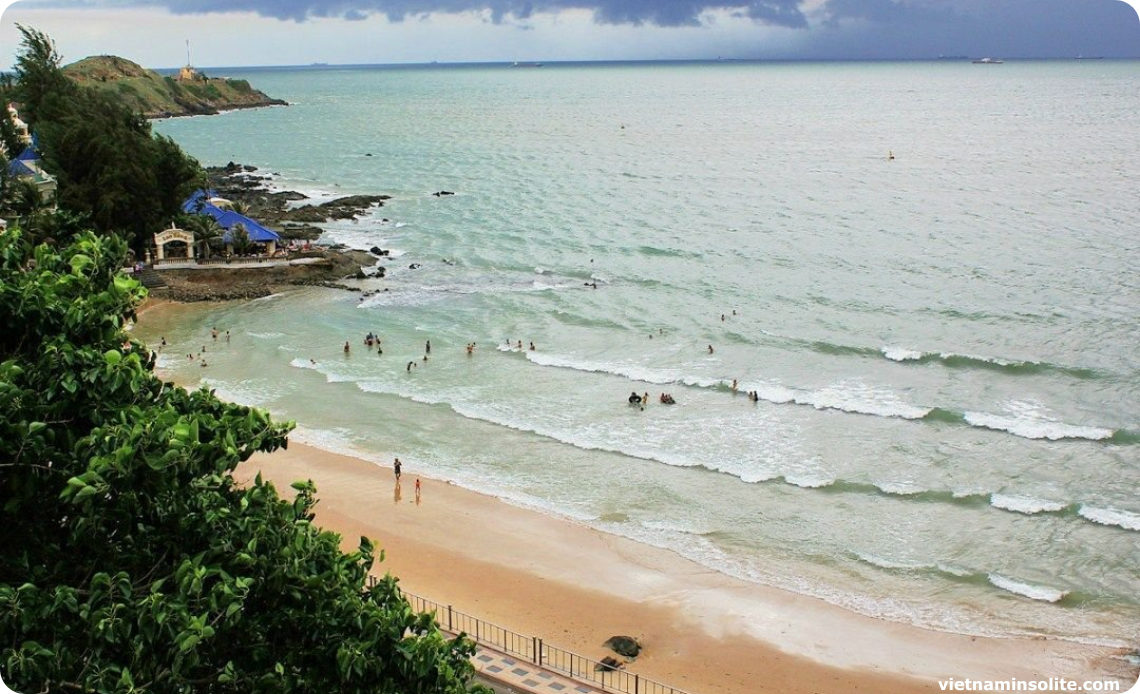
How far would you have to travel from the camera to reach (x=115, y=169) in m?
47.3

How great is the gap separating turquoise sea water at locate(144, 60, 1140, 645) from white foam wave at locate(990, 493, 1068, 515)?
0.51 ft

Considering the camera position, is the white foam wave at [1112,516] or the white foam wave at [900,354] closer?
the white foam wave at [1112,516]

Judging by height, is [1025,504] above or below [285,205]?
below

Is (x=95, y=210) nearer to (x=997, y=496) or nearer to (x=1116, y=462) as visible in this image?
(x=997, y=496)

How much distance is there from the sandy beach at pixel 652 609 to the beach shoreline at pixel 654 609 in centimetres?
4

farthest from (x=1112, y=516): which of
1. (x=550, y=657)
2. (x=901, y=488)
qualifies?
(x=550, y=657)

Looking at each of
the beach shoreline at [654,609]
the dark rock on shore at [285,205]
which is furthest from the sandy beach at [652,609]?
the dark rock on shore at [285,205]

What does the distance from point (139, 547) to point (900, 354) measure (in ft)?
120

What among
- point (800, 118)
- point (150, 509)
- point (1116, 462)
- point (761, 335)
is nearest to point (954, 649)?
point (1116, 462)

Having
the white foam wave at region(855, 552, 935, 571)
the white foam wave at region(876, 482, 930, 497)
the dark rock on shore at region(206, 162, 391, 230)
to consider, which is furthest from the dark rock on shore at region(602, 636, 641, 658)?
the dark rock on shore at region(206, 162, 391, 230)

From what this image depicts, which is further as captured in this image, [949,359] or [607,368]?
[949,359]

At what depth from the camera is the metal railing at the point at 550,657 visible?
18266 millimetres

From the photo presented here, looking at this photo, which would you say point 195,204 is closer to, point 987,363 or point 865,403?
point 865,403

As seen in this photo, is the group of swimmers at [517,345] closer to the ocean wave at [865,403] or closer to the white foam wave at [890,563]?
the ocean wave at [865,403]
